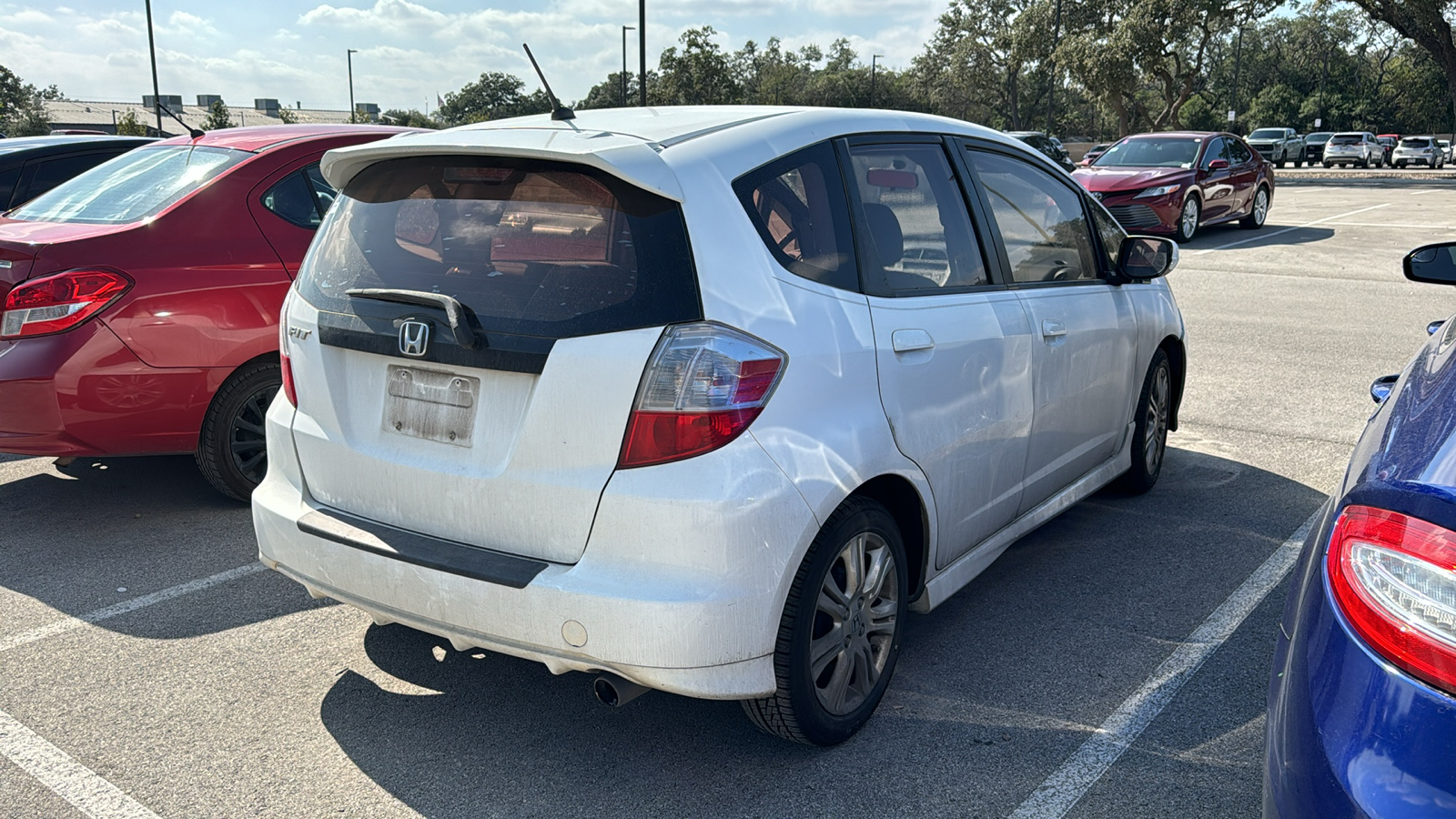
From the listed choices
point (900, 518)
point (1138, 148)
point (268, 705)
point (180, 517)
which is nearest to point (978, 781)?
point (900, 518)

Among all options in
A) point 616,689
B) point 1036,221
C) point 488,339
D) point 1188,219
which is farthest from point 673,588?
point 1188,219

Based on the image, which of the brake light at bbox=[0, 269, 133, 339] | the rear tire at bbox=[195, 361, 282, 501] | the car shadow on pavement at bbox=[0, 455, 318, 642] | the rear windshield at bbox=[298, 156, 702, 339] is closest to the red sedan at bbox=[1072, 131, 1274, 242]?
the rear tire at bbox=[195, 361, 282, 501]

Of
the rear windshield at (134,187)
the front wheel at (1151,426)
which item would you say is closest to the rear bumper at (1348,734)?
the front wheel at (1151,426)

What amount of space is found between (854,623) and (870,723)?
1.20 feet

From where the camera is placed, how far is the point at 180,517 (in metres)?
5.19

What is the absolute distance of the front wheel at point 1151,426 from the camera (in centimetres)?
507

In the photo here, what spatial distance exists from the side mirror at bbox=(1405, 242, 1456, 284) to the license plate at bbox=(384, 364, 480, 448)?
2861 mm

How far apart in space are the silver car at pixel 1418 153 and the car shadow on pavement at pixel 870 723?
54.5 m

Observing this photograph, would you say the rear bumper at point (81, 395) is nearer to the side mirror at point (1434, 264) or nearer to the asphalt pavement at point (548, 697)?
the asphalt pavement at point (548, 697)

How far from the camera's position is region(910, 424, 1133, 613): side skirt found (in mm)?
3566

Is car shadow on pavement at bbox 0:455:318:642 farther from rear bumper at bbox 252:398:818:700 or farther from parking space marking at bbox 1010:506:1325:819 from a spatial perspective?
parking space marking at bbox 1010:506:1325:819

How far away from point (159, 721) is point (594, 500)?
64.5 inches

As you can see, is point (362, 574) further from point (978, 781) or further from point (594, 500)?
point (978, 781)

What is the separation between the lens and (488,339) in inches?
112
